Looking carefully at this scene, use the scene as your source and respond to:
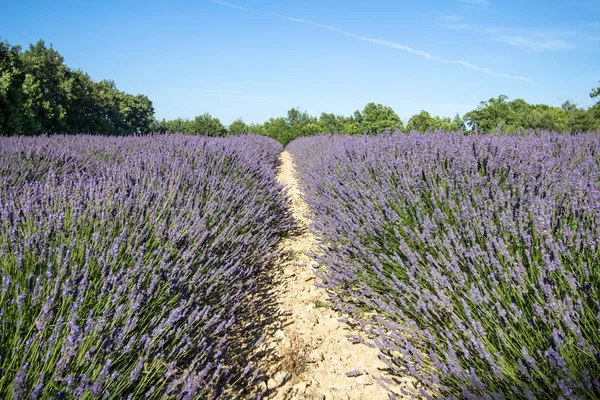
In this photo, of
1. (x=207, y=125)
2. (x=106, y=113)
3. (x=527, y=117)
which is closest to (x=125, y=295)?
(x=527, y=117)

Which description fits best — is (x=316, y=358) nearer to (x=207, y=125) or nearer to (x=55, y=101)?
(x=55, y=101)

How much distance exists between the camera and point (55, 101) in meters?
21.4

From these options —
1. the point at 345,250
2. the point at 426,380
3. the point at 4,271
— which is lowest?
the point at 426,380

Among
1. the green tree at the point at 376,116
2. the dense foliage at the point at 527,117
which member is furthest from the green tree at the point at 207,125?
the dense foliage at the point at 527,117

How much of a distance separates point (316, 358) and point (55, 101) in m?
25.6

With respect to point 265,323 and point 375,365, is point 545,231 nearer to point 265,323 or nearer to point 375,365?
point 375,365

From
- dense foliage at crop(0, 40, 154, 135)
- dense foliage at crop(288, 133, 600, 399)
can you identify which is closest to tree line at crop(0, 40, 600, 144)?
dense foliage at crop(0, 40, 154, 135)

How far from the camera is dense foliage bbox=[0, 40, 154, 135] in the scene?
1650 cm

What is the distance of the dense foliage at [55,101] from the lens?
54.1 ft

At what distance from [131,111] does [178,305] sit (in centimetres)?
3654

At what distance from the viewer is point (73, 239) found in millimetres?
1669

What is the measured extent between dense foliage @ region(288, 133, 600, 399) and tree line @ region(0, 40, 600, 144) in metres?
1.78

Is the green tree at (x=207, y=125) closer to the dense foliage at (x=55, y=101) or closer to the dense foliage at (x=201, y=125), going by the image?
the dense foliage at (x=201, y=125)

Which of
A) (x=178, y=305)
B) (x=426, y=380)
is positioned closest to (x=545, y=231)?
(x=426, y=380)
